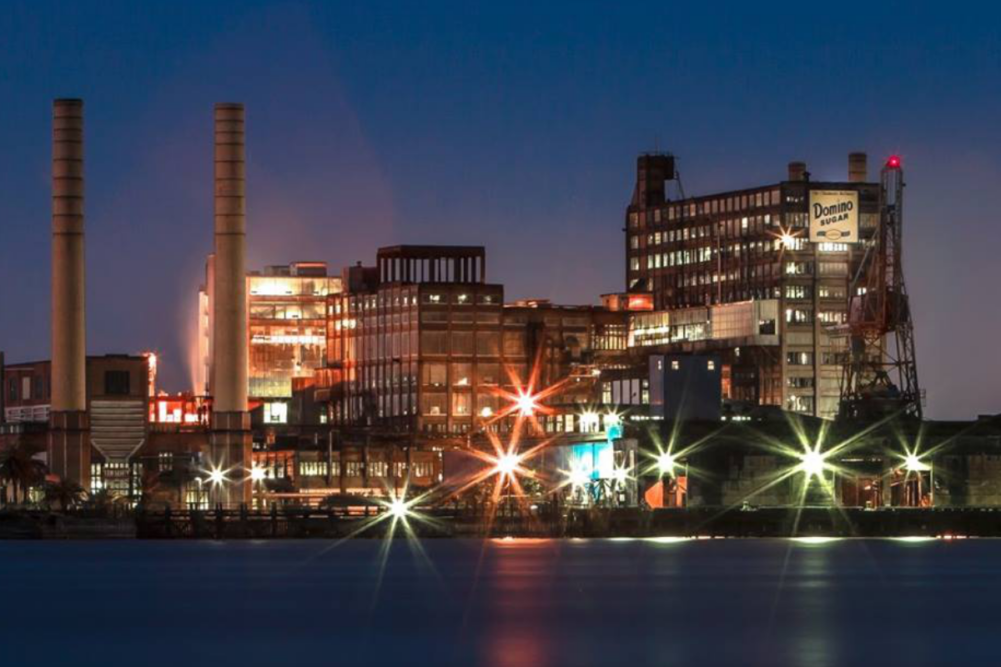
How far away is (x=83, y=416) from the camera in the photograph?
189 meters

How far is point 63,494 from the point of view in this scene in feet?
604

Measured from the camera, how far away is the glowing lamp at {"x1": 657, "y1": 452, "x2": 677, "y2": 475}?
593ft

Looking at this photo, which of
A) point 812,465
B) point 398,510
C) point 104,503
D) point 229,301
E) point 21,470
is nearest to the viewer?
point 812,465

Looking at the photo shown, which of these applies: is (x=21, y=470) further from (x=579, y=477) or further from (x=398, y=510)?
(x=579, y=477)

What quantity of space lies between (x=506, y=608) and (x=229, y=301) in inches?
3617

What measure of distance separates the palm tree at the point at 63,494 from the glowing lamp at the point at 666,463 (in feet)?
137

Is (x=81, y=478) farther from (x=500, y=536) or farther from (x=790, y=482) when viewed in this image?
(x=790, y=482)

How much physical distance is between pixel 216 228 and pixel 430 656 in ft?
373

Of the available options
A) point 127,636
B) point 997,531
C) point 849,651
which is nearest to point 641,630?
point 849,651

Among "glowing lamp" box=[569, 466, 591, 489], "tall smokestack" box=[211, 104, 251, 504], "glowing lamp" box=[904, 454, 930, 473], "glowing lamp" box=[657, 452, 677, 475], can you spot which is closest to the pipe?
"tall smokestack" box=[211, 104, 251, 504]

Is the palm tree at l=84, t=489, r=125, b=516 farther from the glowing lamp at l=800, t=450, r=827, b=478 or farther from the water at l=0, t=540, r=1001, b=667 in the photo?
the glowing lamp at l=800, t=450, r=827, b=478

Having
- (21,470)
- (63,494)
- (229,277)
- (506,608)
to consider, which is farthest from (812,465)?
(506,608)

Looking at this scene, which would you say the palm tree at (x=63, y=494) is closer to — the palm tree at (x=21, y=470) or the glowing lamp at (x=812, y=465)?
the palm tree at (x=21, y=470)

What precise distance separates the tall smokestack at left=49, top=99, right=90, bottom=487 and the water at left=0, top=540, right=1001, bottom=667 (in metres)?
37.8
